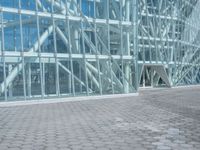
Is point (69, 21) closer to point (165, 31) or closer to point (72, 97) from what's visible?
point (72, 97)

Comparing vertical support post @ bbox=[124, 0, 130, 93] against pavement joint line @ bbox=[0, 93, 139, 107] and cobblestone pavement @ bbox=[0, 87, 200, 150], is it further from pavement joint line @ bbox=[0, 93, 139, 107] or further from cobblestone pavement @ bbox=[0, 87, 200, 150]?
cobblestone pavement @ bbox=[0, 87, 200, 150]

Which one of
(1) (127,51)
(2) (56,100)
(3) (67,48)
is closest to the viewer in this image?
(2) (56,100)

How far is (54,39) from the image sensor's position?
22.8m

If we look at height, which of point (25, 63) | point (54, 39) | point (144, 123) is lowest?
point (144, 123)

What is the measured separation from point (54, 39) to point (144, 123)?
11.8 m

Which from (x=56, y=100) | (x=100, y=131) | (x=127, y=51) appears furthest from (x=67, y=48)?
(x=100, y=131)

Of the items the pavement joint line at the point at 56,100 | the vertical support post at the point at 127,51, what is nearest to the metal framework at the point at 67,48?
the vertical support post at the point at 127,51

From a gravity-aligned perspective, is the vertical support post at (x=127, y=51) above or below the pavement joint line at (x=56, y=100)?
above

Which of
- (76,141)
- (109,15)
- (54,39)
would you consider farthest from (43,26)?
(76,141)

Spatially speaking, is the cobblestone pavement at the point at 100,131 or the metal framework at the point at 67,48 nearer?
the cobblestone pavement at the point at 100,131

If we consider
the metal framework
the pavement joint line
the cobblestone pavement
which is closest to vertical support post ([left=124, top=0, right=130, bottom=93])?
the metal framework

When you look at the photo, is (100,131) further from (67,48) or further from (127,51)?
(127,51)

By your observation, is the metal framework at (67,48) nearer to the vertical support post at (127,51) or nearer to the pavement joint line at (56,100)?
the vertical support post at (127,51)

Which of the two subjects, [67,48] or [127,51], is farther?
[127,51]
